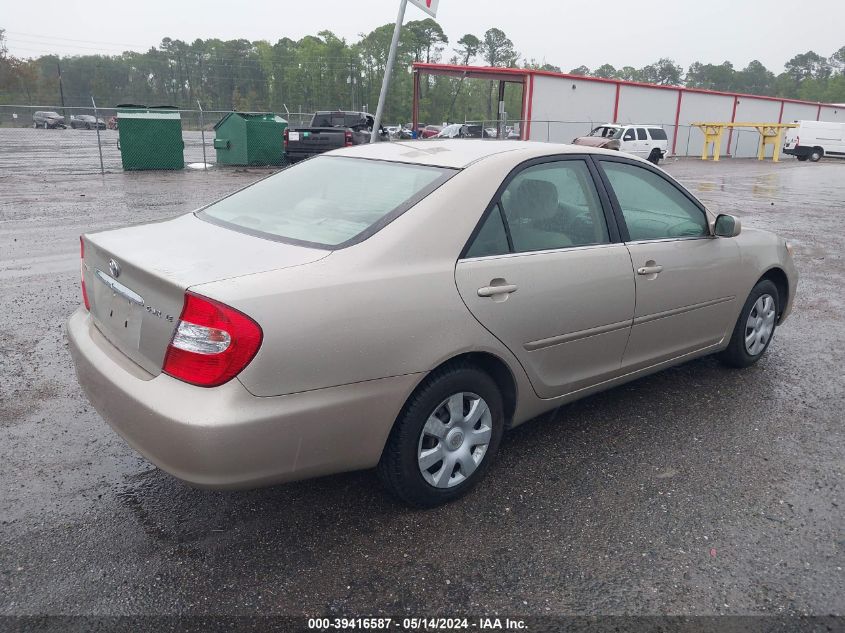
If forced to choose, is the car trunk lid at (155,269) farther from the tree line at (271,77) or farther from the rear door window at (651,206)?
the tree line at (271,77)

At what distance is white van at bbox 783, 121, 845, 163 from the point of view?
37.0 metres

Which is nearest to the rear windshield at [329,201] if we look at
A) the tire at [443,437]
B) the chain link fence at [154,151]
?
the tire at [443,437]

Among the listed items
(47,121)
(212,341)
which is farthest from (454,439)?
(47,121)

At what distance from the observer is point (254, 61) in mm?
102188

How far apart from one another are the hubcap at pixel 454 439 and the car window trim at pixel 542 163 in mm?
648

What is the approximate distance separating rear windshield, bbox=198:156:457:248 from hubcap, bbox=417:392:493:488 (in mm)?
825

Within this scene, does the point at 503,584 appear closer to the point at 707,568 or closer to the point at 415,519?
the point at 415,519

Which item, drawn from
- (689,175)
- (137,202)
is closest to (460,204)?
(137,202)

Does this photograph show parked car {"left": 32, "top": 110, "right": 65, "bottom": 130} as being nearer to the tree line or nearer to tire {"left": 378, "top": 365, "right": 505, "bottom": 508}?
the tree line

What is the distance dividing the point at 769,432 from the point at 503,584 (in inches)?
82.9

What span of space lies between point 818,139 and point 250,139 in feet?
105

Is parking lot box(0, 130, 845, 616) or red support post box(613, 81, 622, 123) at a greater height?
red support post box(613, 81, 622, 123)

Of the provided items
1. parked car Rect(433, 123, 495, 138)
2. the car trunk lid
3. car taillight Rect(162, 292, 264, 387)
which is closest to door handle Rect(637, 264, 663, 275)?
the car trunk lid

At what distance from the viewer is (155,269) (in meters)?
2.60
